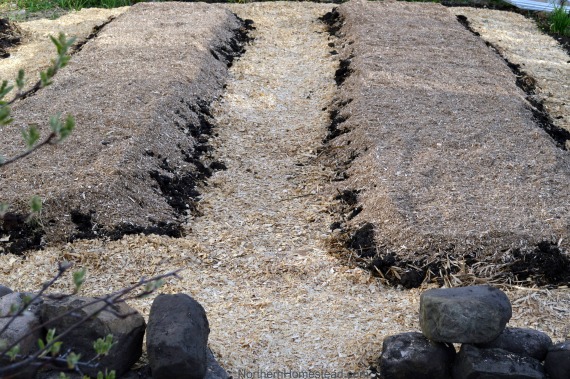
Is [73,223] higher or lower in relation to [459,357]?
lower

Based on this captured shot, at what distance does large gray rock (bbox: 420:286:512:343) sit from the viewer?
10.1 feet

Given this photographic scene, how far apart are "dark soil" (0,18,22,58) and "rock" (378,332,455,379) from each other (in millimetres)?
6080

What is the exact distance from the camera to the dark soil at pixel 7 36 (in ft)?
26.9

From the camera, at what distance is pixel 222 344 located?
3.51m

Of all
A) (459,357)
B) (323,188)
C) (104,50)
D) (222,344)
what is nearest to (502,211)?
(323,188)

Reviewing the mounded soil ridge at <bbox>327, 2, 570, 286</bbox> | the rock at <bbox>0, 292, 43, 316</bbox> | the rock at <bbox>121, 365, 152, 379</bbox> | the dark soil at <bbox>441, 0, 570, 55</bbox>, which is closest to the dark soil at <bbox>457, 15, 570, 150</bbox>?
the mounded soil ridge at <bbox>327, 2, 570, 286</bbox>

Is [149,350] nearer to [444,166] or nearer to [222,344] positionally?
[222,344]

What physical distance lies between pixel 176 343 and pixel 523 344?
4.64 feet

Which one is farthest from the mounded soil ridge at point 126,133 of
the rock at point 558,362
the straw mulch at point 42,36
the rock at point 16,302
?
the rock at point 558,362

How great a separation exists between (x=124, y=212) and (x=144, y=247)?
1.11 feet

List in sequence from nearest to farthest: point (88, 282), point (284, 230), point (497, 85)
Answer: point (88, 282), point (284, 230), point (497, 85)

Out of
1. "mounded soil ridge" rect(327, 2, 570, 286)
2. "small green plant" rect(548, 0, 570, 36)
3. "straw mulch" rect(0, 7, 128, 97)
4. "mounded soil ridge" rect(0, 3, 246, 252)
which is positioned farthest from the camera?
"small green plant" rect(548, 0, 570, 36)

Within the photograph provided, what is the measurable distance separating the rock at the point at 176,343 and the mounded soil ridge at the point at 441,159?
4.77ft

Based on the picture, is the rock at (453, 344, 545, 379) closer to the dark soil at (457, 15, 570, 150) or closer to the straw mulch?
the dark soil at (457, 15, 570, 150)
